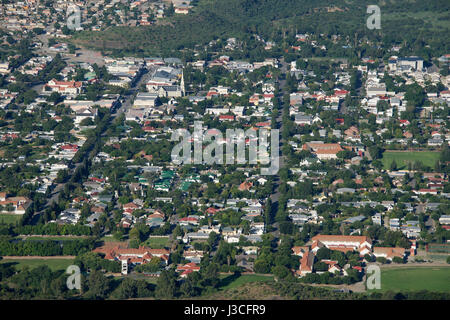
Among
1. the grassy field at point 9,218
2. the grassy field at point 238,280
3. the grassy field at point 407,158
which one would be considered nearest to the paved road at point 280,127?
the grassy field at point 407,158

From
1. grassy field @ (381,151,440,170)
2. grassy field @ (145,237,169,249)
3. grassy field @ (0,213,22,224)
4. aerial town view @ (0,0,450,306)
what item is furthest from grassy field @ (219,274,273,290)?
grassy field @ (381,151,440,170)

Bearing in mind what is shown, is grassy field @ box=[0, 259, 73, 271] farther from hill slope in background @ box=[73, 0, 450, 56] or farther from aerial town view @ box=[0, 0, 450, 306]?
hill slope in background @ box=[73, 0, 450, 56]

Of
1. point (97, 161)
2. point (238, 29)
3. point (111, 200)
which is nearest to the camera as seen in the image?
point (111, 200)

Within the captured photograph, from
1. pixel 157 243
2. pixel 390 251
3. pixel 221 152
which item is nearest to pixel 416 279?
pixel 390 251

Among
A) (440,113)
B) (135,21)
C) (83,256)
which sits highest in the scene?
(135,21)

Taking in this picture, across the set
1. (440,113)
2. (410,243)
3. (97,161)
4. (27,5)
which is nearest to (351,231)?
(410,243)

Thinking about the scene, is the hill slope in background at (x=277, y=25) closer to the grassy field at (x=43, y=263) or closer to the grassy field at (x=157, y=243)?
the grassy field at (x=157, y=243)

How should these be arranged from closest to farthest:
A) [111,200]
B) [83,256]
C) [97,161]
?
1. [83,256]
2. [111,200]
3. [97,161]
